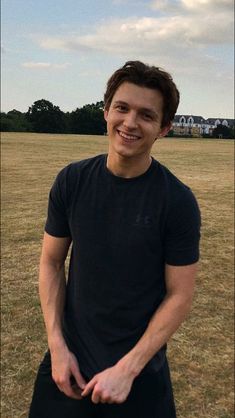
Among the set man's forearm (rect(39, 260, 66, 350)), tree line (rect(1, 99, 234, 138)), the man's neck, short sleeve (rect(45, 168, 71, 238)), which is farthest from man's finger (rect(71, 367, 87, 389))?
tree line (rect(1, 99, 234, 138))

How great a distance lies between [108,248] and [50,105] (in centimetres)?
7165

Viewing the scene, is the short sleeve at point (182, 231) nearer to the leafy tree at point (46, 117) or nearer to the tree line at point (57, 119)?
the tree line at point (57, 119)

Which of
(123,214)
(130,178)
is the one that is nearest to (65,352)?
(123,214)

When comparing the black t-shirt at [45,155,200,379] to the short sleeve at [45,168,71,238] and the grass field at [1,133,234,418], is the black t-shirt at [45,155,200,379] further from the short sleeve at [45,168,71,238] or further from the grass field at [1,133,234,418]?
the grass field at [1,133,234,418]

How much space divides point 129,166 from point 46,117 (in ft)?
221

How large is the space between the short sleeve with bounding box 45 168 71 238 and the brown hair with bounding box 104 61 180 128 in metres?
0.41

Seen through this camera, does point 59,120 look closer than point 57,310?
No

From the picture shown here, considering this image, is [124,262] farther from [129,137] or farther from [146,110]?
[146,110]

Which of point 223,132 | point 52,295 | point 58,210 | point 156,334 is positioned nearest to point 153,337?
point 156,334

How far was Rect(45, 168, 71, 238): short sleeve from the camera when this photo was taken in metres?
1.88

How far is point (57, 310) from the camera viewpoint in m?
1.98

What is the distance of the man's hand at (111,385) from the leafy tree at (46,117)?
65722mm

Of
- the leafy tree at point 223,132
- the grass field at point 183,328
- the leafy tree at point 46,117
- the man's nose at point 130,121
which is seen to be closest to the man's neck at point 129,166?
the man's nose at point 130,121

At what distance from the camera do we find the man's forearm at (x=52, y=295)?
1.96 m
